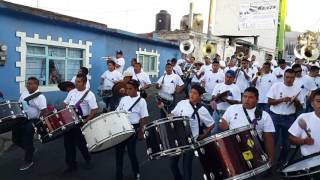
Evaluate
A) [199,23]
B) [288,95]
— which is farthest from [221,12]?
[288,95]

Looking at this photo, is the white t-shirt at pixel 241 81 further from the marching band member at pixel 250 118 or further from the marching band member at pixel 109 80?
the marching band member at pixel 250 118

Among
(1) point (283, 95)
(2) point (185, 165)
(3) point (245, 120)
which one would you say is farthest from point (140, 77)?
(3) point (245, 120)

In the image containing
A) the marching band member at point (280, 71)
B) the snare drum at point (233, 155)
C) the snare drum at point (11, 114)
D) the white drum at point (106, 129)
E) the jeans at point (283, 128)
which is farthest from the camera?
the marching band member at point (280, 71)

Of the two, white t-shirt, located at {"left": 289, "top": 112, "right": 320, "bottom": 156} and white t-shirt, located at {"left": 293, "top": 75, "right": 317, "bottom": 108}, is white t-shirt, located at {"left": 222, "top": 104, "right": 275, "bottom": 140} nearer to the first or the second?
Answer: white t-shirt, located at {"left": 289, "top": 112, "right": 320, "bottom": 156}

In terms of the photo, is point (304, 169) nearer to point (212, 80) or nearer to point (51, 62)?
point (212, 80)

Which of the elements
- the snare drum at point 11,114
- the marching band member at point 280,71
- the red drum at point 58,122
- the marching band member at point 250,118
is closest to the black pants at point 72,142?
the red drum at point 58,122

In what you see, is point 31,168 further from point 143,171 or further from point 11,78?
point 11,78

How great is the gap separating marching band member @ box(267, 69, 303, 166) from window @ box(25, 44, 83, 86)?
21.1 feet

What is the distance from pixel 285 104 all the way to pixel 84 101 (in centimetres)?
332

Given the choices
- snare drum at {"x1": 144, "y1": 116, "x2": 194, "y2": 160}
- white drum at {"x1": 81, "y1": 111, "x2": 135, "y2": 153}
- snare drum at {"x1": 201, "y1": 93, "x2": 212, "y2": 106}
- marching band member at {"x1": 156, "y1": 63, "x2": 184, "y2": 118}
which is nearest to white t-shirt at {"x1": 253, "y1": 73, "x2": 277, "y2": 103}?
snare drum at {"x1": 201, "y1": 93, "x2": 212, "y2": 106}

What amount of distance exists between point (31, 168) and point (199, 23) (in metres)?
20.6

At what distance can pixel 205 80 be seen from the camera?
10.4 meters

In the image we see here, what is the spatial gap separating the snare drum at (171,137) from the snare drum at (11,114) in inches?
93.3

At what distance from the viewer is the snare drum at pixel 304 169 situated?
12.6 ft
